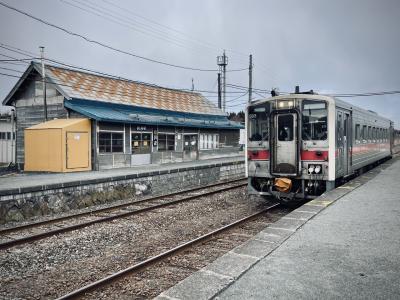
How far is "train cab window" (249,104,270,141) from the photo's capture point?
10.1 metres

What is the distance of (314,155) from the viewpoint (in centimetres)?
934

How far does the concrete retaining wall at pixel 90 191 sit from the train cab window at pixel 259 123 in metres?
6.20

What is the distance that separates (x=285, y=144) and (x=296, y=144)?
1.06 feet

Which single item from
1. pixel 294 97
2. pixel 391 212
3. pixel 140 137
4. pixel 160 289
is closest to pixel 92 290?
pixel 160 289

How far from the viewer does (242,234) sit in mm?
7992

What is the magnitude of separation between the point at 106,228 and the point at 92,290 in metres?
3.94

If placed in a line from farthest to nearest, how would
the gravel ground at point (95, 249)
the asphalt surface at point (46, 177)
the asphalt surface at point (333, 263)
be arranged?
the asphalt surface at point (46, 177), the gravel ground at point (95, 249), the asphalt surface at point (333, 263)

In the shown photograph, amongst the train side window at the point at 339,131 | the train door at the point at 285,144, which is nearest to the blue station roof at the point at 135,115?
the train door at the point at 285,144

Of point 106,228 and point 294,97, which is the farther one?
point 294,97

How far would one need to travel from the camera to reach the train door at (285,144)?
9547mm

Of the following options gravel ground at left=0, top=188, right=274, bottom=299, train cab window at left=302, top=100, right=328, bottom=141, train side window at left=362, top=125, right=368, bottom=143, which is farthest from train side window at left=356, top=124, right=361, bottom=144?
gravel ground at left=0, top=188, right=274, bottom=299

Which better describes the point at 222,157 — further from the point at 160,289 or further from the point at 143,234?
the point at 160,289

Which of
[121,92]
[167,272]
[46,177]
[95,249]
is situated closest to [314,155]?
[167,272]

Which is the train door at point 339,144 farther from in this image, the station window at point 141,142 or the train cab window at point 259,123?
the station window at point 141,142
